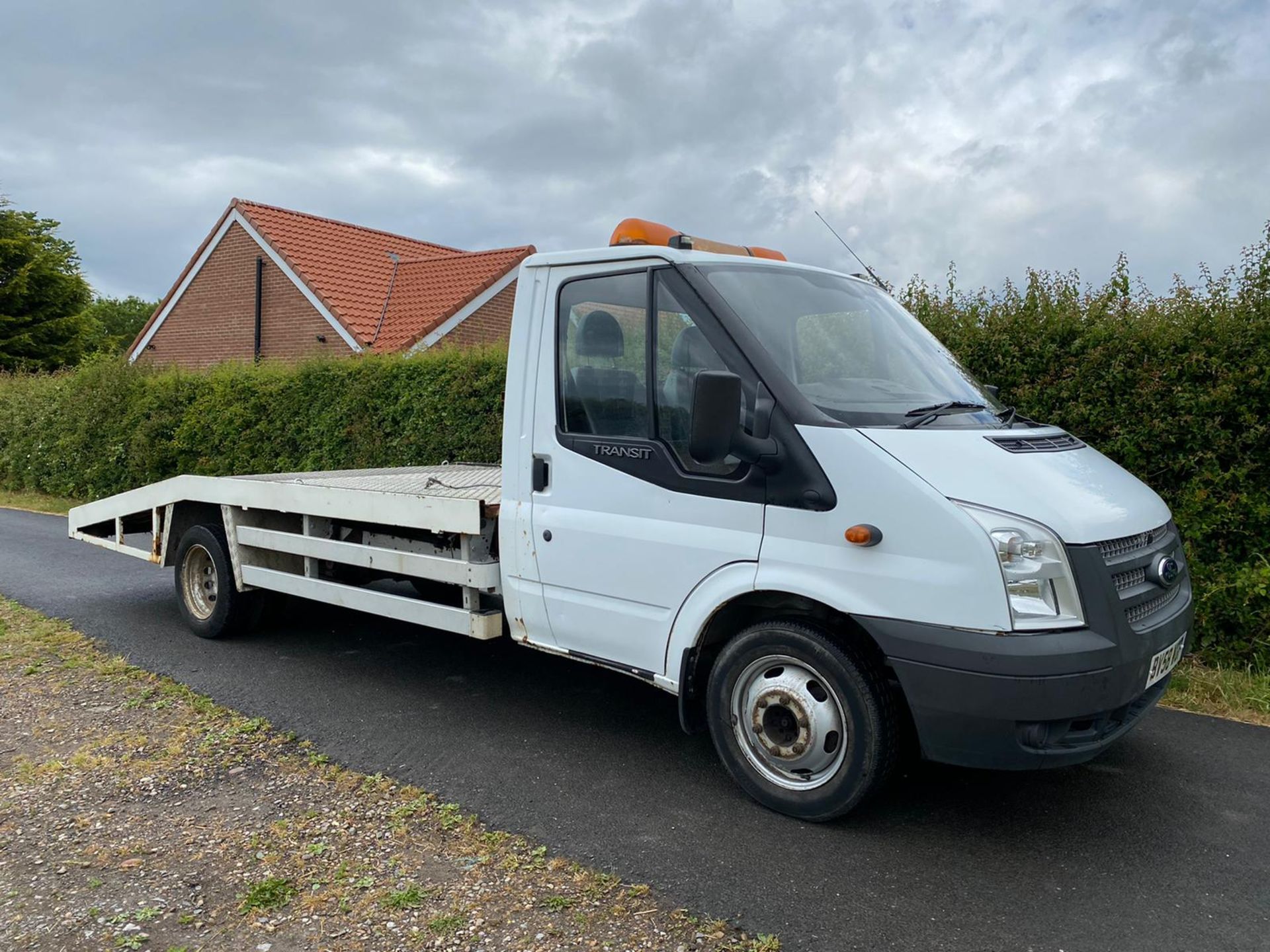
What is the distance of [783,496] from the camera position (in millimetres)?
3719

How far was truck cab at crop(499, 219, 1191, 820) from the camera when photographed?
3.36 meters

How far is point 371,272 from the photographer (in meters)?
23.5

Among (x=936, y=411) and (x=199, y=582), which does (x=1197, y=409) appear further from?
(x=199, y=582)

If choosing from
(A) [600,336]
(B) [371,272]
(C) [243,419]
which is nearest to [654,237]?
(A) [600,336]

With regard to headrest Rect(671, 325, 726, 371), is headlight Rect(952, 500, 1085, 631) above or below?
below

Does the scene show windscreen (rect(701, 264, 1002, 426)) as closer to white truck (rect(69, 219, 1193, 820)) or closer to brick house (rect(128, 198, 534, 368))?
white truck (rect(69, 219, 1193, 820))

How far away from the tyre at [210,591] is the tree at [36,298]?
36.0m

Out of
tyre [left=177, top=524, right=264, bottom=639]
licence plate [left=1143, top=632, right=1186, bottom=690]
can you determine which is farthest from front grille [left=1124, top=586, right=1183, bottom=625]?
tyre [left=177, top=524, right=264, bottom=639]

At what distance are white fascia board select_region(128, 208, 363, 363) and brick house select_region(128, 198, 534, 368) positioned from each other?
0.03m

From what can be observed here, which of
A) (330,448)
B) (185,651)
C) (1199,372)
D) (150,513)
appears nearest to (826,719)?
(1199,372)

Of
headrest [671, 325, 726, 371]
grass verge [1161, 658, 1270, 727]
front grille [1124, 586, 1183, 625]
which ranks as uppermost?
headrest [671, 325, 726, 371]

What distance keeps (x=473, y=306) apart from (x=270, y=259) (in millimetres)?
5192

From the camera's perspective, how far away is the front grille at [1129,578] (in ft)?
11.4

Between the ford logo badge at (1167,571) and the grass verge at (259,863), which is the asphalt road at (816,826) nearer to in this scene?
the grass verge at (259,863)
